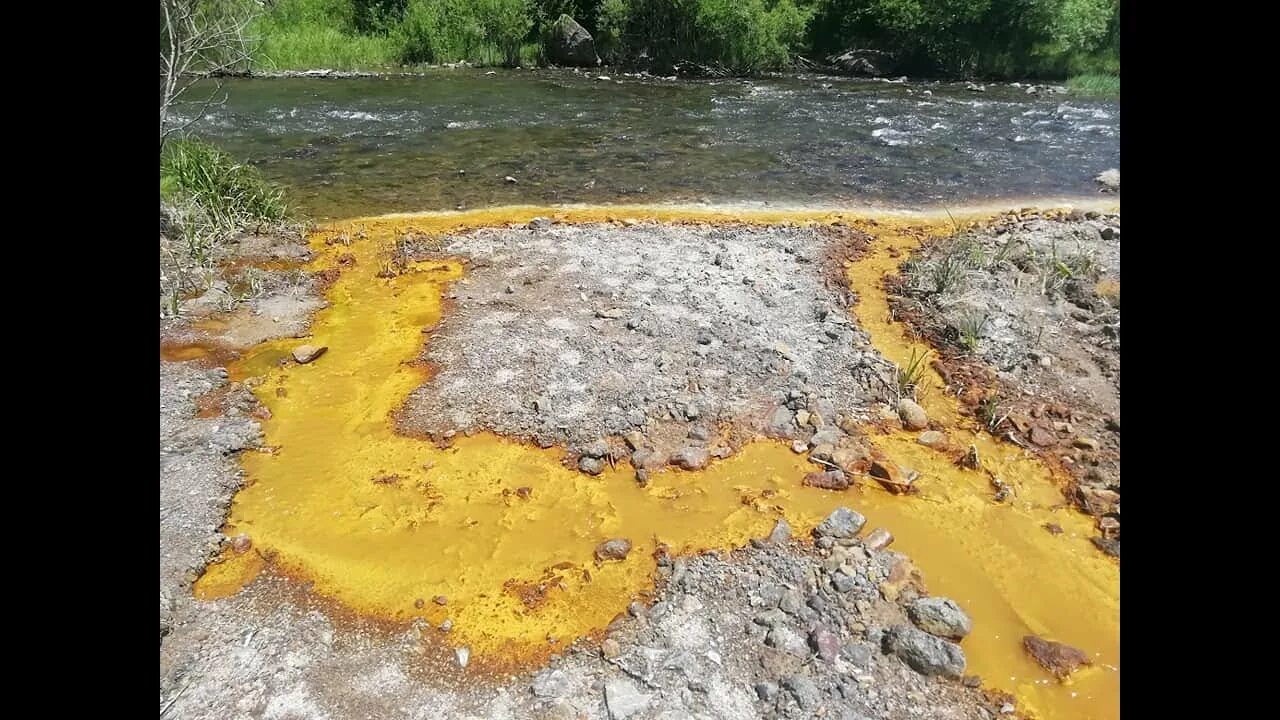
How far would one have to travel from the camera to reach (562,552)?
4.73 m

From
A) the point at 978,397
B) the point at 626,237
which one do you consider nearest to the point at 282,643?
the point at 978,397

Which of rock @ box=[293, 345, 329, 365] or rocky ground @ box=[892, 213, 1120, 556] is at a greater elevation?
rock @ box=[293, 345, 329, 365]

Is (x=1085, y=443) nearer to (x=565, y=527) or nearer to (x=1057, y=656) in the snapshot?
(x=1057, y=656)

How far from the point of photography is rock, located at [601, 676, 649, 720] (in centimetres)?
354

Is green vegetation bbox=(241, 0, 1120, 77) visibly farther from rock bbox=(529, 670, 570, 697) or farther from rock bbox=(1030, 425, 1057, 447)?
rock bbox=(529, 670, 570, 697)

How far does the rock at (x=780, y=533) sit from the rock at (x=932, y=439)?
145 centimetres

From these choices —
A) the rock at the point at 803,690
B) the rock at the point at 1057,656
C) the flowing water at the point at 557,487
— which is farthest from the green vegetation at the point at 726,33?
the rock at the point at 803,690

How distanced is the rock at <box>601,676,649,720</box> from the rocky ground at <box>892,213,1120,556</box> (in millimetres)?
2913

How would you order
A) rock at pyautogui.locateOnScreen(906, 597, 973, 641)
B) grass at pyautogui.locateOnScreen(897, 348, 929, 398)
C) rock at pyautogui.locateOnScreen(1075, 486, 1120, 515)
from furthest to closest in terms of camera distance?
grass at pyautogui.locateOnScreen(897, 348, 929, 398) < rock at pyautogui.locateOnScreen(1075, 486, 1120, 515) < rock at pyautogui.locateOnScreen(906, 597, 973, 641)

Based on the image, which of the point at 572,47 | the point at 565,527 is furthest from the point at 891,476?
the point at 572,47

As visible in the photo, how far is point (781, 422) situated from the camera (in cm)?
583

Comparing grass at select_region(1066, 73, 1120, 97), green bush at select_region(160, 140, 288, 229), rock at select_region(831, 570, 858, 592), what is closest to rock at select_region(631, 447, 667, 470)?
rock at select_region(831, 570, 858, 592)

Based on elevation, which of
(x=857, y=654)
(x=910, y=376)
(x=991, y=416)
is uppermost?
(x=910, y=376)

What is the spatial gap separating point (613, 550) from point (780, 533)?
979mm
